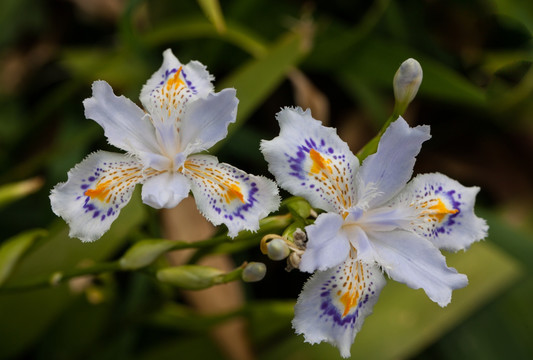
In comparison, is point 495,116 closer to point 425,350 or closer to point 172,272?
point 425,350

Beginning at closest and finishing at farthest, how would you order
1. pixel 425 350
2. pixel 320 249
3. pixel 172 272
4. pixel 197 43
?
Answer: pixel 320 249 < pixel 172 272 < pixel 425 350 < pixel 197 43

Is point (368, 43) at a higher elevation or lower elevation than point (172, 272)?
higher

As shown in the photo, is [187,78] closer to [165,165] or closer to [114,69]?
[165,165]

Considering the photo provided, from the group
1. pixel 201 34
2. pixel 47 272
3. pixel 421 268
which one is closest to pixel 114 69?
pixel 201 34

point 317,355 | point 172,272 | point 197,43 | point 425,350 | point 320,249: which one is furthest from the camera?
point 197,43

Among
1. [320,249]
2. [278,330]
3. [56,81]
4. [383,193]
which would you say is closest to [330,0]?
[56,81]

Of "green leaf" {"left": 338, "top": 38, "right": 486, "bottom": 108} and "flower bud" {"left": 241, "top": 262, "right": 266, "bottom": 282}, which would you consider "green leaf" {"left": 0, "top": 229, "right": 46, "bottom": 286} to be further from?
"green leaf" {"left": 338, "top": 38, "right": 486, "bottom": 108}
